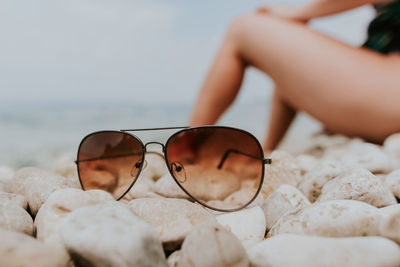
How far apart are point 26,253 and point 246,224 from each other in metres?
0.51

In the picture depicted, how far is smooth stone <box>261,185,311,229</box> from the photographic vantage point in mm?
970

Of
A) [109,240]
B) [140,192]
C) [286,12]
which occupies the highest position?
[286,12]

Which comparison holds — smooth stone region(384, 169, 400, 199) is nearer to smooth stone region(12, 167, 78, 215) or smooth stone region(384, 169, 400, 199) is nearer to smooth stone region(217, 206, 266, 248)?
smooth stone region(217, 206, 266, 248)

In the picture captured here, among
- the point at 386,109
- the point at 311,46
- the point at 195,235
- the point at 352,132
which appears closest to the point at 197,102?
the point at 311,46

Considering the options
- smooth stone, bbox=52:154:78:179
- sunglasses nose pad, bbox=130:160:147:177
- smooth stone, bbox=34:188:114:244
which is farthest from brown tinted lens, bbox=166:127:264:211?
smooth stone, bbox=52:154:78:179

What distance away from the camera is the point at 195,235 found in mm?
667

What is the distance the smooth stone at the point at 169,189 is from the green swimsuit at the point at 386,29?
4.60 feet

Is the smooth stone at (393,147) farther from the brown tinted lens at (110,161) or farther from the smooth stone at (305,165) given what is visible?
the brown tinted lens at (110,161)

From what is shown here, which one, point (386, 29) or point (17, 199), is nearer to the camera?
point (17, 199)

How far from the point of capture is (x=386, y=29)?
6.33 feet

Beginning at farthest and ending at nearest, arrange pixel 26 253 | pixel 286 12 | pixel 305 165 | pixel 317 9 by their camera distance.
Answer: pixel 286 12 < pixel 317 9 < pixel 305 165 < pixel 26 253

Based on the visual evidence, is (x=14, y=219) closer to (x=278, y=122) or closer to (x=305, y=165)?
(x=305, y=165)

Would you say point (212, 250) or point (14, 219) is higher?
point (212, 250)

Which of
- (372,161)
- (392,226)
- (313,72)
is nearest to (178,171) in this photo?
(392,226)
